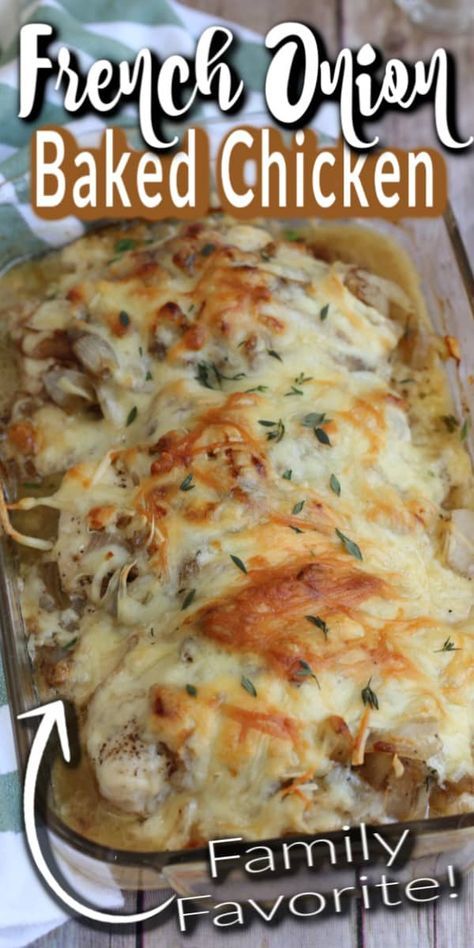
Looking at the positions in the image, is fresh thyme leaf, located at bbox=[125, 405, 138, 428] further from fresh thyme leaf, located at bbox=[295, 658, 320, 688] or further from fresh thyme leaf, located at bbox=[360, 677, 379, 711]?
fresh thyme leaf, located at bbox=[360, 677, 379, 711]

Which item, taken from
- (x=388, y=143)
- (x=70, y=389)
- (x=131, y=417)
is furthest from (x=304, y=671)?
(x=388, y=143)

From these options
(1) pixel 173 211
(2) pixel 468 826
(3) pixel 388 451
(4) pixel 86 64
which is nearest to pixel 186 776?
(2) pixel 468 826

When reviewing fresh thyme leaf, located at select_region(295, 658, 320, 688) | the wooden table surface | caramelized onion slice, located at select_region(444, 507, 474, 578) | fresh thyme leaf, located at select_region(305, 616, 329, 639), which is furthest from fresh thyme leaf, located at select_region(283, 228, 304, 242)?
fresh thyme leaf, located at select_region(295, 658, 320, 688)

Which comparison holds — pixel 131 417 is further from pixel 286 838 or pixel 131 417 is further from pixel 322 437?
pixel 286 838

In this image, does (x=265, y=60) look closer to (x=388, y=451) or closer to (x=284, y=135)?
(x=284, y=135)

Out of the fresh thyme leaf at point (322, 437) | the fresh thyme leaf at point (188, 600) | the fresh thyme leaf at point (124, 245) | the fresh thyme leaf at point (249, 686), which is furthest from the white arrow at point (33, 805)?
the fresh thyme leaf at point (124, 245)
